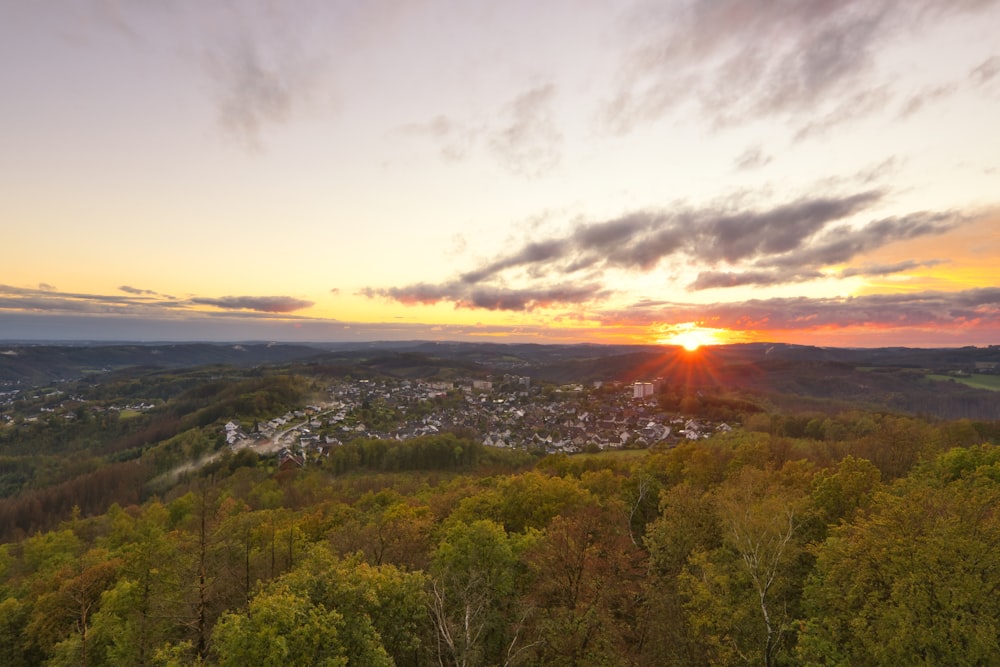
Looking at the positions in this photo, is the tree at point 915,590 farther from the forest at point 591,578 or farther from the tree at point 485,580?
the tree at point 485,580

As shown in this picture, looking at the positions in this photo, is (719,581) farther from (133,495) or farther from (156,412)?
(156,412)

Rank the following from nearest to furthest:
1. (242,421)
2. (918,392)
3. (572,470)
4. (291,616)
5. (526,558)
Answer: (291,616)
(526,558)
(572,470)
(242,421)
(918,392)

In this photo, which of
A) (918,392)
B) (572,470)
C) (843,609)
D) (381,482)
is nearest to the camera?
(843,609)

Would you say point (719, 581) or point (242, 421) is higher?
point (719, 581)

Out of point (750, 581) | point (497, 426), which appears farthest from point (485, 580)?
point (497, 426)

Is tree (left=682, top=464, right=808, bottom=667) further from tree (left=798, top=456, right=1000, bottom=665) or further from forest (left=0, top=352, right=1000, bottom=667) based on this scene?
tree (left=798, top=456, right=1000, bottom=665)

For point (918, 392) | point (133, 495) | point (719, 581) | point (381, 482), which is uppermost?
point (719, 581)

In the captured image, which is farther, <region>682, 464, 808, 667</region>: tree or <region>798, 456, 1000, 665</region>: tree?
<region>682, 464, 808, 667</region>: tree

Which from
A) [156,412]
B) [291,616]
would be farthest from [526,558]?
[156,412]

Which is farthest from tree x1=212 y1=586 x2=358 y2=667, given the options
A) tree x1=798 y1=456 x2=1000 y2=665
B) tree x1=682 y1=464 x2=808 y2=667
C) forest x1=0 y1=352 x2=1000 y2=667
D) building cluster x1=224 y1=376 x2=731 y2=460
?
building cluster x1=224 y1=376 x2=731 y2=460
